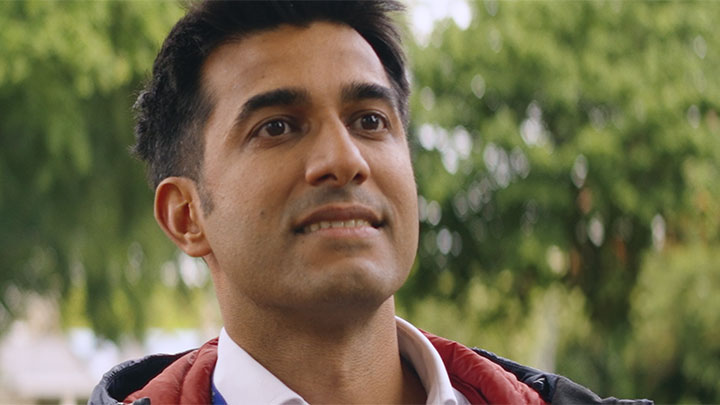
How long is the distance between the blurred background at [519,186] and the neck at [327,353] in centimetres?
733

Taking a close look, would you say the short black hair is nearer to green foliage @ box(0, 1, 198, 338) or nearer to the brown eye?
the brown eye

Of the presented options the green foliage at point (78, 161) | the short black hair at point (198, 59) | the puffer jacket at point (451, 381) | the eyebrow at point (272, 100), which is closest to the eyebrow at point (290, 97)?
the eyebrow at point (272, 100)

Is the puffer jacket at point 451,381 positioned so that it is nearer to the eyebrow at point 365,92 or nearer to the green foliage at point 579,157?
the eyebrow at point 365,92

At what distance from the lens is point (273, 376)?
6.83 ft

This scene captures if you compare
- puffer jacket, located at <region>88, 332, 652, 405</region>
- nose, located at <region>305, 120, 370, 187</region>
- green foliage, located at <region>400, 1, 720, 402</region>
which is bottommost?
Answer: puffer jacket, located at <region>88, 332, 652, 405</region>

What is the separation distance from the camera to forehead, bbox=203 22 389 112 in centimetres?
207

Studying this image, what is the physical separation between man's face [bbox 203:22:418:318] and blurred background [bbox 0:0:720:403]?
7220 mm

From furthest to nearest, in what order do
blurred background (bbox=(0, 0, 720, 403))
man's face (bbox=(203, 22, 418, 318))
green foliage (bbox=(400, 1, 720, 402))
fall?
1. green foliage (bbox=(400, 1, 720, 402))
2. blurred background (bbox=(0, 0, 720, 403))
3. man's face (bbox=(203, 22, 418, 318))

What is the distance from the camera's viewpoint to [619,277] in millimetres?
11555

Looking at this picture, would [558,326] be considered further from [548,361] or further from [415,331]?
[415,331]

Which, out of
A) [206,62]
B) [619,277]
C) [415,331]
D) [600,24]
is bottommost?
[415,331]

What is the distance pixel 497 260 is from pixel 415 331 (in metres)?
9.02

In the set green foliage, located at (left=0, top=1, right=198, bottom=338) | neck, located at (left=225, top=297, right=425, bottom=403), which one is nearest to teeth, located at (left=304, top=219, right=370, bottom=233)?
neck, located at (left=225, top=297, right=425, bottom=403)

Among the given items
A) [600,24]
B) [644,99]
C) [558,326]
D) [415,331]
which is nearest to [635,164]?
[644,99]
